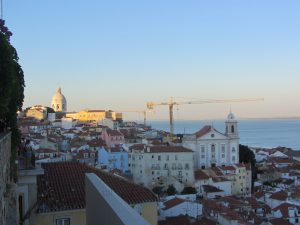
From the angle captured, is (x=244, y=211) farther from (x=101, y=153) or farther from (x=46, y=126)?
(x=46, y=126)

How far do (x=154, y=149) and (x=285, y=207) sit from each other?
2054 cm

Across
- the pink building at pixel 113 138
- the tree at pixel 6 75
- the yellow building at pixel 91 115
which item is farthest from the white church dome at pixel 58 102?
the tree at pixel 6 75

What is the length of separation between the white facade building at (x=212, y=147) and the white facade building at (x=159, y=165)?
9.64 meters

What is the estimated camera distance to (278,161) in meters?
63.5

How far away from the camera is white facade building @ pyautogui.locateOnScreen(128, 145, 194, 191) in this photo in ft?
160

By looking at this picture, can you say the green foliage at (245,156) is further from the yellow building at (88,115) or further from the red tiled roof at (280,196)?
the yellow building at (88,115)

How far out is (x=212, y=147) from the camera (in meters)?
60.8

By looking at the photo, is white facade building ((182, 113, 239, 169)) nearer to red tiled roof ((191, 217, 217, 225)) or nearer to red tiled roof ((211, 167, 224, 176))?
red tiled roof ((211, 167, 224, 176))

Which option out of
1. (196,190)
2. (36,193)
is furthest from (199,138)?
(36,193)

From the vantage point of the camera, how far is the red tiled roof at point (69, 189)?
884 centimetres

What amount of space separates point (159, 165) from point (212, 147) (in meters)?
13.1

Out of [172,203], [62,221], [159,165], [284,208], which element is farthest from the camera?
[159,165]

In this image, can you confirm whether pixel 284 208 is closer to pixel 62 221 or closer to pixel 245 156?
pixel 62 221

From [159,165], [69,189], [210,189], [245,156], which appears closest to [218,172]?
[210,189]
